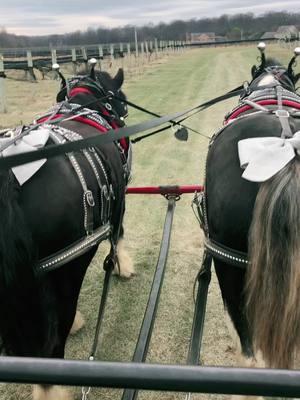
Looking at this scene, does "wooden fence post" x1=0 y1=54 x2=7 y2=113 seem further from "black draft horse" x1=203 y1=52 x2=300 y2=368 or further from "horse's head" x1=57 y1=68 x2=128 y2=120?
"black draft horse" x1=203 y1=52 x2=300 y2=368

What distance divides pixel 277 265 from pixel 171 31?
77760 mm

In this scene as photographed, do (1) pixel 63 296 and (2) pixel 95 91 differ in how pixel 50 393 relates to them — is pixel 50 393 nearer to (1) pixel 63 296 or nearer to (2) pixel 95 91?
(1) pixel 63 296

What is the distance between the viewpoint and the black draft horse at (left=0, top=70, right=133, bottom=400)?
1913 mm

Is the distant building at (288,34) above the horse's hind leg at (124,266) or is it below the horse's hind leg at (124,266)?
above

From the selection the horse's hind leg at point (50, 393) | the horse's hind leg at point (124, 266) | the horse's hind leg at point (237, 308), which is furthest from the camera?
the horse's hind leg at point (124, 266)

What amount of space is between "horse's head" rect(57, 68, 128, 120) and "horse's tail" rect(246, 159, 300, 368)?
1923 mm

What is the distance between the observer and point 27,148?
2.06 m

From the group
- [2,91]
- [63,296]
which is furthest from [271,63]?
[2,91]

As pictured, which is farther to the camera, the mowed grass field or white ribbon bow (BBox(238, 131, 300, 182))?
the mowed grass field

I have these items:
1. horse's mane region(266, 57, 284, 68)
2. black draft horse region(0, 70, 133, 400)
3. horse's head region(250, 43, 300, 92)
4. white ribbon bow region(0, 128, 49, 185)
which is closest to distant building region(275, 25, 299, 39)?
horse's mane region(266, 57, 284, 68)

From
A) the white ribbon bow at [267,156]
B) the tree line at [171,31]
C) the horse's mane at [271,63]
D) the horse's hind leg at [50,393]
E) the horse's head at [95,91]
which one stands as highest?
the tree line at [171,31]

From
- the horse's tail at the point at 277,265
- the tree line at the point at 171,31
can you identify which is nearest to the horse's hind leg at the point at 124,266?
the horse's tail at the point at 277,265

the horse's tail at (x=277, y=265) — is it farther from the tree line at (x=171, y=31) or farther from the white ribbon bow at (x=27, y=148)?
the tree line at (x=171, y=31)

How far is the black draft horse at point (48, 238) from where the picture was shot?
6.28 feet
